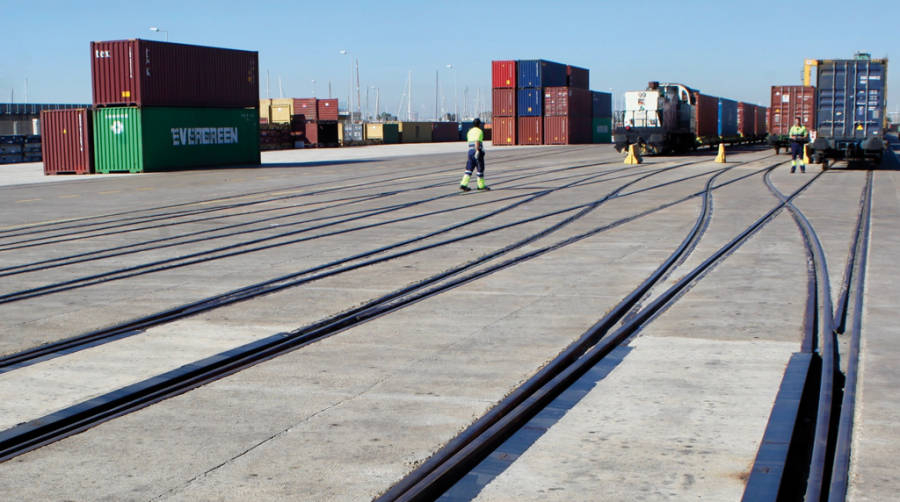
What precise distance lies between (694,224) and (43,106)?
85.0 metres

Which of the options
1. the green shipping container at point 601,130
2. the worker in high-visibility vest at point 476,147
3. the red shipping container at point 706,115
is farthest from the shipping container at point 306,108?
the worker in high-visibility vest at point 476,147

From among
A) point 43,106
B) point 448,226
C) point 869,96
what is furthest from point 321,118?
point 448,226

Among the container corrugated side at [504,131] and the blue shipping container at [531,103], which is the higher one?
the blue shipping container at [531,103]

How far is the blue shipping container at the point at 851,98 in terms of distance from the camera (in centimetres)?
3195

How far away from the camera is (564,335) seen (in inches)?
309

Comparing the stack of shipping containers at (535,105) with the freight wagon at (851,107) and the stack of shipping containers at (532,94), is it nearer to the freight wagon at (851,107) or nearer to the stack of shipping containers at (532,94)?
the stack of shipping containers at (532,94)

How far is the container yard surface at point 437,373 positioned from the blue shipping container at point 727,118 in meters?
42.2

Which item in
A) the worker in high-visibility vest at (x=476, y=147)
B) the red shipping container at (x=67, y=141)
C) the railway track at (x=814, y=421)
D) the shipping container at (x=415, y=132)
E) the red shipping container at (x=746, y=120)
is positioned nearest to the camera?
the railway track at (x=814, y=421)

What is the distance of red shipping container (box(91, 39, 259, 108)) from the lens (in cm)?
3584

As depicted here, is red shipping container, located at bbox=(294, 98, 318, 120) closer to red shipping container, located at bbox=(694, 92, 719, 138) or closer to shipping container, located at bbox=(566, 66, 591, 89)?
shipping container, located at bbox=(566, 66, 591, 89)

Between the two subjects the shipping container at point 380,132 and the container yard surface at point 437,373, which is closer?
the container yard surface at point 437,373

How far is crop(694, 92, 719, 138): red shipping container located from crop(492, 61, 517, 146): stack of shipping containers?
65.9 feet

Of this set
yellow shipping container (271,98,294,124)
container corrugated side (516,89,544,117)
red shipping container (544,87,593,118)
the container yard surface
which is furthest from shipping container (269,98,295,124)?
the container yard surface

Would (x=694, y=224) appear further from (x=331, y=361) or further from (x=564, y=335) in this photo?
(x=331, y=361)
